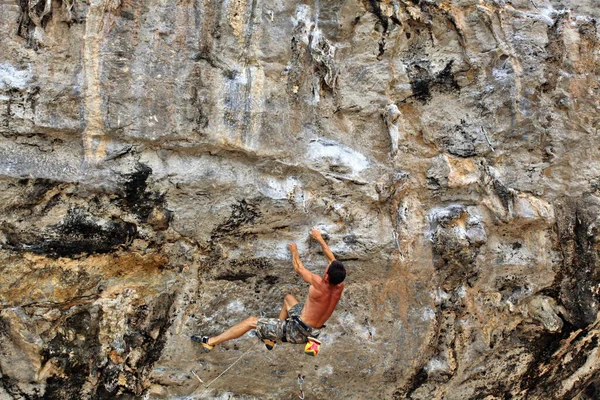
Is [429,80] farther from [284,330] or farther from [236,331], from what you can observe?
[236,331]

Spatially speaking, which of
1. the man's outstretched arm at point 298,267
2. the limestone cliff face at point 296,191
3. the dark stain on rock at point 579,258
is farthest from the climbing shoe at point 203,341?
the dark stain on rock at point 579,258

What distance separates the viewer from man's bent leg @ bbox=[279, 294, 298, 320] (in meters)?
4.89

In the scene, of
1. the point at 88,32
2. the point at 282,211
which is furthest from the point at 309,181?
the point at 88,32

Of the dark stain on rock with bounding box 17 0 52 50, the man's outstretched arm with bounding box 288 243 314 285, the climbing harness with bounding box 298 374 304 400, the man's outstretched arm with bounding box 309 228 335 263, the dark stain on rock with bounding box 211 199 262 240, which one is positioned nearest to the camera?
the dark stain on rock with bounding box 17 0 52 50

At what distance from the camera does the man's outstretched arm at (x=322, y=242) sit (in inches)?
186

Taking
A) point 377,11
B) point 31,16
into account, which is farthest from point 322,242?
point 31,16

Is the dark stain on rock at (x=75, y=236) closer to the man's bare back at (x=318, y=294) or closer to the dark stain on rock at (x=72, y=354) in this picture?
the dark stain on rock at (x=72, y=354)

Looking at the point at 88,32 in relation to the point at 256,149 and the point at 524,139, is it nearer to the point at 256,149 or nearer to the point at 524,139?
the point at 256,149

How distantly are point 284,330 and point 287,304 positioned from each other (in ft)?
0.94

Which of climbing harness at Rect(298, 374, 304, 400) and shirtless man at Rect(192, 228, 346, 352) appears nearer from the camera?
shirtless man at Rect(192, 228, 346, 352)

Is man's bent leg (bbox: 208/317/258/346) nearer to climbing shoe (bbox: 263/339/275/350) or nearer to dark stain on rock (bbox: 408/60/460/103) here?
climbing shoe (bbox: 263/339/275/350)

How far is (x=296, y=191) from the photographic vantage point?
16.3 feet

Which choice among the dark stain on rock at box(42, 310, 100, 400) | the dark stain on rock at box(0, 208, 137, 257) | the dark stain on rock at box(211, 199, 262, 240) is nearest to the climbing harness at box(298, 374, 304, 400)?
the dark stain on rock at box(211, 199, 262, 240)

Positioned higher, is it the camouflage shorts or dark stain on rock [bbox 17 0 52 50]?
dark stain on rock [bbox 17 0 52 50]
